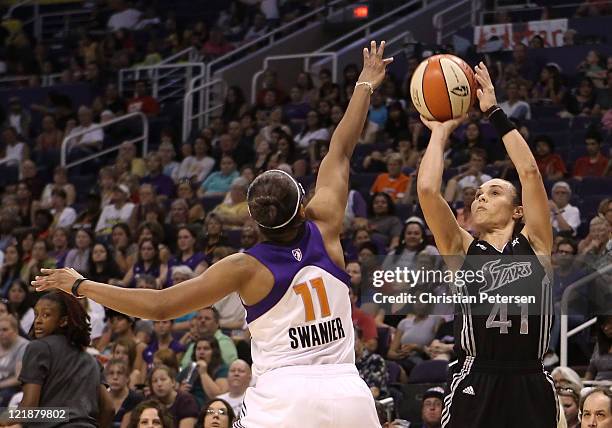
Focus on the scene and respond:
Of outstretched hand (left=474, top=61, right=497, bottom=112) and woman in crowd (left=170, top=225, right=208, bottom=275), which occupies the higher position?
outstretched hand (left=474, top=61, right=497, bottom=112)

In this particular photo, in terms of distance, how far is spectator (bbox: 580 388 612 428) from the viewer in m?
6.95

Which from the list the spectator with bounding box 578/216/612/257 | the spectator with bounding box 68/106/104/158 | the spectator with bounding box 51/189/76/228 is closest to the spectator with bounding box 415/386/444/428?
the spectator with bounding box 578/216/612/257

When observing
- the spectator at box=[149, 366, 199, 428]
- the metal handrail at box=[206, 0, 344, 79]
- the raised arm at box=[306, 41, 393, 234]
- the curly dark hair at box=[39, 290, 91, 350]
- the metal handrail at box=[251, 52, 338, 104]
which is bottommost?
the spectator at box=[149, 366, 199, 428]

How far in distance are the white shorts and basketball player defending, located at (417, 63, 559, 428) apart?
3.13ft

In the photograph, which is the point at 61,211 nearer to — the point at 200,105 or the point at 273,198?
the point at 200,105

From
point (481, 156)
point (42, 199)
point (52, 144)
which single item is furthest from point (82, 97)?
point (481, 156)

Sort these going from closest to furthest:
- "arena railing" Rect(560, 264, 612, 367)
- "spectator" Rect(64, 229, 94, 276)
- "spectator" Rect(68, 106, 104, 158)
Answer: "arena railing" Rect(560, 264, 612, 367) → "spectator" Rect(64, 229, 94, 276) → "spectator" Rect(68, 106, 104, 158)

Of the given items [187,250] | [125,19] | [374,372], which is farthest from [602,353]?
[125,19]

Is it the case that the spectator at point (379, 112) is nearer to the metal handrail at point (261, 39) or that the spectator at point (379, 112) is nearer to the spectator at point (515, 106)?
the spectator at point (515, 106)

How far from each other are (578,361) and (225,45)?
398 inches

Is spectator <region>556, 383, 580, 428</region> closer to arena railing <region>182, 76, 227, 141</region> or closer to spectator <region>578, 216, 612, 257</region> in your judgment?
spectator <region>578, 216, 612, 257</region>

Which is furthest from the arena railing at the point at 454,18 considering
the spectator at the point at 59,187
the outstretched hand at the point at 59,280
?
the outstretched hand at the point at 59,280

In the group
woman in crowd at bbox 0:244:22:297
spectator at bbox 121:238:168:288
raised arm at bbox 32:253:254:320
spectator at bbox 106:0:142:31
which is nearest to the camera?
raised arm at bbox 32:253:254:320

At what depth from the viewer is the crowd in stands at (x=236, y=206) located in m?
9.73
